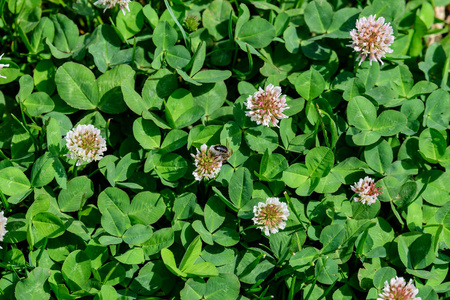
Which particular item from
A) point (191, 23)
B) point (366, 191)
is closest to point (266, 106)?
point (366, 191)

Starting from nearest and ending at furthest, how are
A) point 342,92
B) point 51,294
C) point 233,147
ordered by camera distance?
point 51,294 < point 233,147 < point 342,92

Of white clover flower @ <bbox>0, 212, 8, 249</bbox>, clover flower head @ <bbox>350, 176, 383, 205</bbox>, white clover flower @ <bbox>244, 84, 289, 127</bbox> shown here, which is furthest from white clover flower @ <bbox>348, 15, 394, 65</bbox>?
white clover flower @ <bbox>0, 212, 8, 249</bbox>

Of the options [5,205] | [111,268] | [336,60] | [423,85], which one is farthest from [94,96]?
[423,85]

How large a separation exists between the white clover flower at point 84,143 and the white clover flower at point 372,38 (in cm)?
163

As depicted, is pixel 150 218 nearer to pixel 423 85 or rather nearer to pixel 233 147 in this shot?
pixel 233 147

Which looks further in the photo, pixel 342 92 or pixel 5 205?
pixel 342 92

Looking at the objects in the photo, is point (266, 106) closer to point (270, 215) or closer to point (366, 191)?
point (270, 215)

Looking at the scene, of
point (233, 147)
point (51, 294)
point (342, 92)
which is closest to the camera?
point (51, 294)

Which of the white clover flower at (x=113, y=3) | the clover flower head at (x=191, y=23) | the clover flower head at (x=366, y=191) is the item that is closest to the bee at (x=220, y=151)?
the clover flower head at (x=366, y=191)

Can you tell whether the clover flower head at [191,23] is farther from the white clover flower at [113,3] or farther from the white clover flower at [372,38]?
the white clover flower at [372,38]

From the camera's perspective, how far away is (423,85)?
3107 mm

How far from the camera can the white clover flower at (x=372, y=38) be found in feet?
9.25

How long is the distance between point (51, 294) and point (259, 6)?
2193 millimetres

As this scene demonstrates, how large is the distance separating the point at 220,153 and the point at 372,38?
46.4 inches
